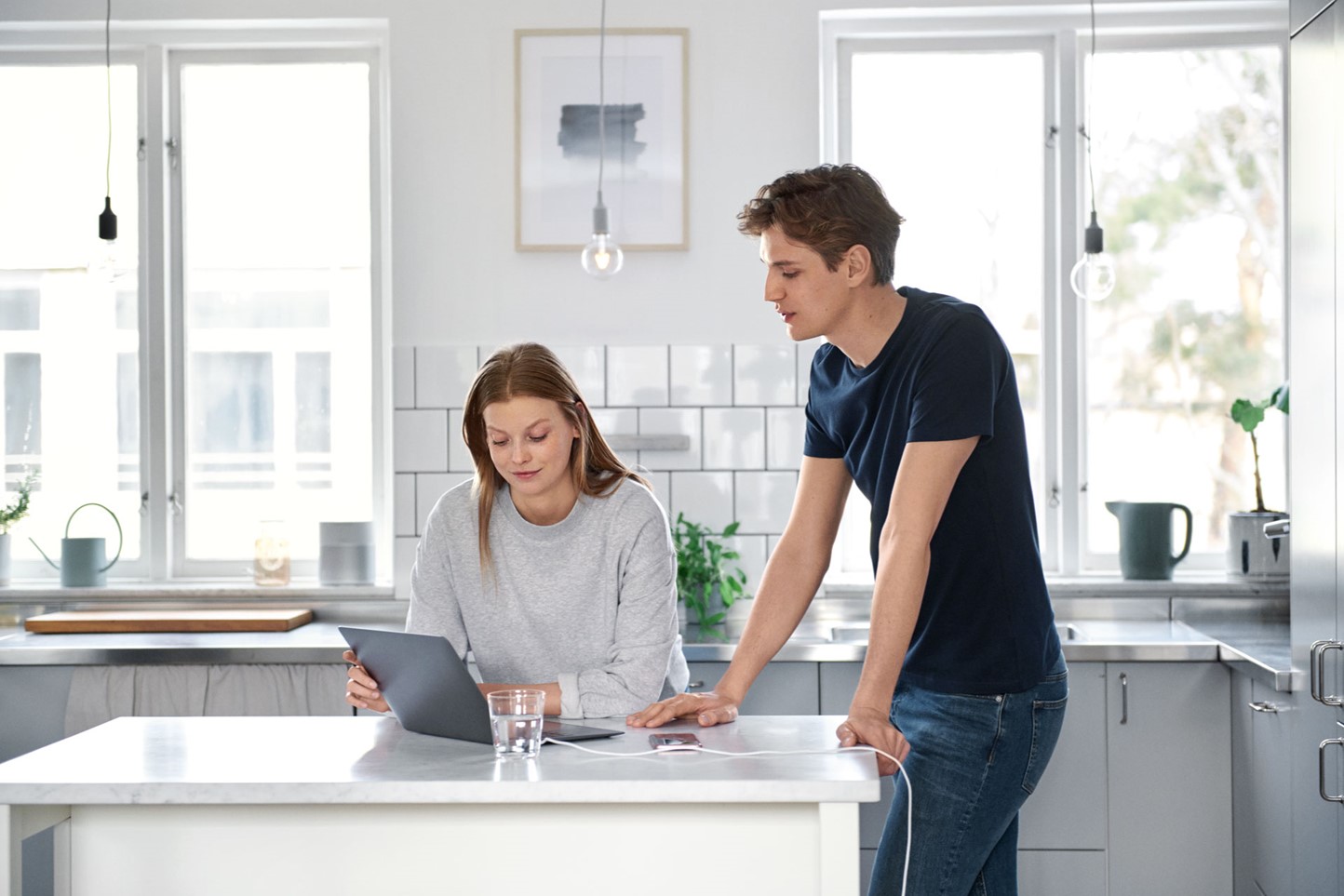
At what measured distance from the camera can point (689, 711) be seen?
178 cm

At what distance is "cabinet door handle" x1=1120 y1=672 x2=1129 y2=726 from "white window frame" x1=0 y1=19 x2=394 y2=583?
1.91 meters

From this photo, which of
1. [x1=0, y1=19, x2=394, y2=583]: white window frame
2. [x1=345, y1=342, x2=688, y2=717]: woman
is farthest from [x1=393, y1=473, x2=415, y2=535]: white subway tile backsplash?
[x1=345, y1=342, x2=688, y2=717]: woman

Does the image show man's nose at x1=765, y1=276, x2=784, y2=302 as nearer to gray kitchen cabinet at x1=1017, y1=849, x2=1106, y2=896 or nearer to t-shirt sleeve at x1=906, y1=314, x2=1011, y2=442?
t-shirt sleeve at x1=906, y1=314, x2=1011, y2=442

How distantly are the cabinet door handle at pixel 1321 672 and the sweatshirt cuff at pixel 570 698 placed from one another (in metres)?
1.22

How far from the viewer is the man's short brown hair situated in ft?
5.63

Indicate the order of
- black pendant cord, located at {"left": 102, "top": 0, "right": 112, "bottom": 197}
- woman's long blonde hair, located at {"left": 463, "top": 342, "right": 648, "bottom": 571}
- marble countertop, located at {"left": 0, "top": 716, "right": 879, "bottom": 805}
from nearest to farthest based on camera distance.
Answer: marble countertop, located at {"left": 0, "top": 716, "right": 879, "bottom": 805}, woman's long blonde hair, located at {"left": 463, "top": 342, "right": 648, "bottom": 571}, black pendant cord, located at {"left": 102, "top": 0, "right": 112, "bottom": 197}

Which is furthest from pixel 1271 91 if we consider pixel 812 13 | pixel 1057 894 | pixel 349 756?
pixel 349 756

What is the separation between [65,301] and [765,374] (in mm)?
1956

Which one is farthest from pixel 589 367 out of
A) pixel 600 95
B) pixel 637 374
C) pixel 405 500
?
pixel 600 95

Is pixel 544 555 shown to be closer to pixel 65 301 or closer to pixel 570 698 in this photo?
pixel 570 698

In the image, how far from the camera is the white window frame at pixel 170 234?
3.52m

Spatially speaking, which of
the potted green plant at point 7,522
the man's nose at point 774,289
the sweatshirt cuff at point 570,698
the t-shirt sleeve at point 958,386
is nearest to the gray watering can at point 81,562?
the potted green plant at point 7,522

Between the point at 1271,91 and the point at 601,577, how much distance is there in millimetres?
2570

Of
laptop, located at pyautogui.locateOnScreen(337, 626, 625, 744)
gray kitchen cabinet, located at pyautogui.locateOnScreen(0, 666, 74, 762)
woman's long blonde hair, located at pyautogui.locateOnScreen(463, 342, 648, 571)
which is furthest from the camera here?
gray kitchen cabinet, located at pyautogui.locateOnScreen(0, 666, 74, 762)
